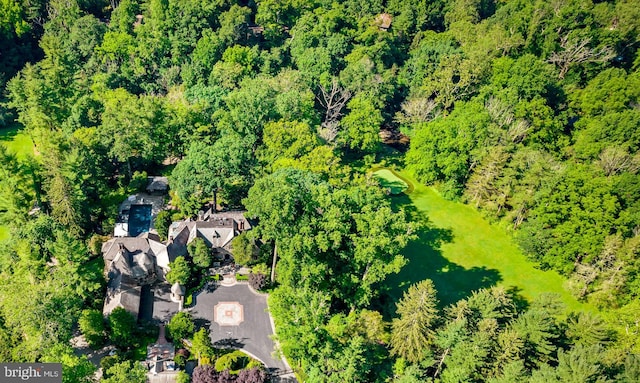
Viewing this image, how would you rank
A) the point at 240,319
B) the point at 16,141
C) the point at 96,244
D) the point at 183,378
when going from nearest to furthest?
1. the point at 183,378
2. the point at 240,319
3. the point at 96,244
4. the point at 16,141

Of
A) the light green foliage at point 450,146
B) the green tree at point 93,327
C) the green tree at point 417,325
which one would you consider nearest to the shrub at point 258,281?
the green tree at point 93,327

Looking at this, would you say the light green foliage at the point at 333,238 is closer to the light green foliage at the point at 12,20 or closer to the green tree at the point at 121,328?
the green tree at the point at 121,328

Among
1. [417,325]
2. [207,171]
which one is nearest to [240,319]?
[207,171]

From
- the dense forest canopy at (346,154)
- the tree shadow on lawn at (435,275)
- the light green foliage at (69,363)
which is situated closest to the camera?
the light green foliage at (69,363)

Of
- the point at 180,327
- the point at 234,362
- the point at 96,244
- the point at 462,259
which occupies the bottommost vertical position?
the point at 96,244

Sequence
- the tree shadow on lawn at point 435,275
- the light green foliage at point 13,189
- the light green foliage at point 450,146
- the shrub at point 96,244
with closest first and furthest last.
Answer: the tree shadow on lawn at point 435,275 < the light green foliage at point 13,189 < the shrub at point 96,244 < the light green foliage at point 450,146

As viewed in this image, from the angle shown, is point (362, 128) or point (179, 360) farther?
point (362, 128)

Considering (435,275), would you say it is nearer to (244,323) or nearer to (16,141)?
(244,323)

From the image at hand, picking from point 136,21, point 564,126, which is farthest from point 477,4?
point 136,21
